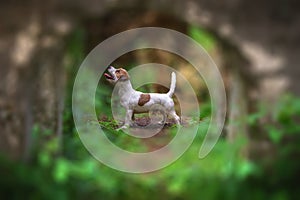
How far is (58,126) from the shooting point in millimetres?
4969

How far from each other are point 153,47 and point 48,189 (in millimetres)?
3565

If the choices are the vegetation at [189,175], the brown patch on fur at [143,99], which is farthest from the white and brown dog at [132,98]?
the vegetation at [189,175]

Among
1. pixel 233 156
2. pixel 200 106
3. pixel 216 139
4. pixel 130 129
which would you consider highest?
pixel 200 106

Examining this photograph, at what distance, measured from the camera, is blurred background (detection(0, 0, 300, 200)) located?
157 inches

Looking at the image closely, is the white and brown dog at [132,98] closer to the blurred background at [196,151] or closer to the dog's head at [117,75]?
the dog's head at [117,75]

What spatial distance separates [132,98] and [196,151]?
1684 mm

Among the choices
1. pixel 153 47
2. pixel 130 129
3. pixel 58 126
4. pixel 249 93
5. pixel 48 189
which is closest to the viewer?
pixel 48 189

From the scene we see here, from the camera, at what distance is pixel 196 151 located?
4.37 m

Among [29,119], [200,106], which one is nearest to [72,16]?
[29,119]

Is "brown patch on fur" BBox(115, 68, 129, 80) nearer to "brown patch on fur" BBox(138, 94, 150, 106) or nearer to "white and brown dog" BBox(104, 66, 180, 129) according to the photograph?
"white and brown dog" BBox(104, 66, 180, 129)

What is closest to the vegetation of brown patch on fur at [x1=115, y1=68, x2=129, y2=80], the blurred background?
the blurred background

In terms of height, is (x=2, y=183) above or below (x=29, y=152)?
below

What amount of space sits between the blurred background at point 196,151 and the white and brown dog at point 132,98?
157cm

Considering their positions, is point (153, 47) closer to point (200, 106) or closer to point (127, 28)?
point (127, 28)
